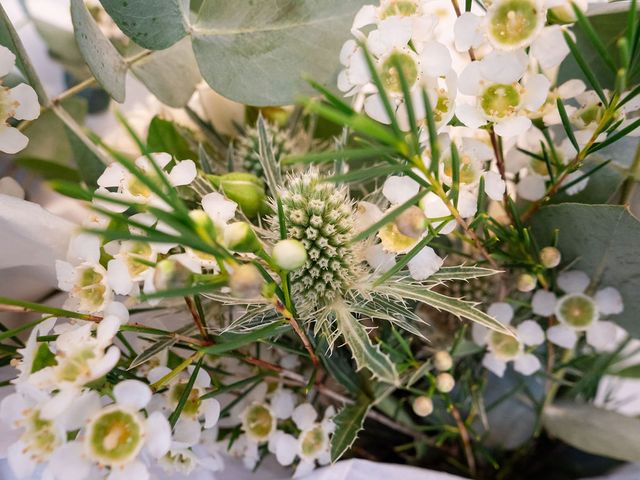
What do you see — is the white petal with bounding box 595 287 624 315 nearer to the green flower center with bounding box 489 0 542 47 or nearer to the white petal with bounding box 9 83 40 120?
the green flower center with bounding box 489 0 542 47

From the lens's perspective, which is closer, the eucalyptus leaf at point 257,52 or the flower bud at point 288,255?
the flower bud at point 288,255

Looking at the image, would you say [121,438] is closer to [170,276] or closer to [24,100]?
[170,276]

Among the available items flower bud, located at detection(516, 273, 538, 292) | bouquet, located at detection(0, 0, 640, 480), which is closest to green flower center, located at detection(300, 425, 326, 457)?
bouquet, located at detection(0, 0, 640, 480)

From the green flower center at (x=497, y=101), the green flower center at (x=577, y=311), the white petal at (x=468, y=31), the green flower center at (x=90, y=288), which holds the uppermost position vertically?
the white petal at (x=468, y=31)

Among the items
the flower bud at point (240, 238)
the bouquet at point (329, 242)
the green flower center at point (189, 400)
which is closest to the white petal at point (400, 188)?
the bouquet at point (329, 242)

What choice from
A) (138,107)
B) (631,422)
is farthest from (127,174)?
(631,422)

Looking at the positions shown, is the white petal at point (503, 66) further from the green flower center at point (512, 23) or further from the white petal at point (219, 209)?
the white petal at point (219, 209)
